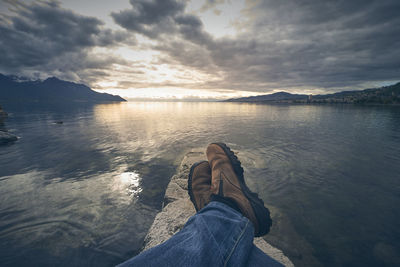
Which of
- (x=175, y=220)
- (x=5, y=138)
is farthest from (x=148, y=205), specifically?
(x=5, y=138)

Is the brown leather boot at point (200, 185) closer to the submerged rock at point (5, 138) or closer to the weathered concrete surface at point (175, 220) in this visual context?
the weathered concrete surface at point (175, 220)

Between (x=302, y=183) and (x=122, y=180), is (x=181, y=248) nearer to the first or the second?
(x=122, y=180)

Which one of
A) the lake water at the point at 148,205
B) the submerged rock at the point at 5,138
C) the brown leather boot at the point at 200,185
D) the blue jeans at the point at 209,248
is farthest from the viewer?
the submerged rock at the point at 5,138

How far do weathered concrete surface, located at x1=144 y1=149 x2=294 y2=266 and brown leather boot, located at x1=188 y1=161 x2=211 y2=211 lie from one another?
0.59 metres

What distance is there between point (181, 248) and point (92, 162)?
9.45 meters

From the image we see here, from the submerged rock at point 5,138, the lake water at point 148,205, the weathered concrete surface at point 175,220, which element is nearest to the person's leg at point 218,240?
the weathered concrete surface at point 175,220

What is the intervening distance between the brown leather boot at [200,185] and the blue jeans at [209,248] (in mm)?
1567

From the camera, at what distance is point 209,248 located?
71.0 inches

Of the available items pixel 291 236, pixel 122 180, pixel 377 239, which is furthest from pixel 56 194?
pixel 377 239

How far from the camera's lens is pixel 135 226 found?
421 cm

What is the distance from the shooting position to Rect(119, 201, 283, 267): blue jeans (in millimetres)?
1652

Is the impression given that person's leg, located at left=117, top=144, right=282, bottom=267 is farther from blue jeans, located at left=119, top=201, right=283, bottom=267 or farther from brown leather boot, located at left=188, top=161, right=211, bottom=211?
brown leather boot, located at left=188, top=161, right=211, bottom=211

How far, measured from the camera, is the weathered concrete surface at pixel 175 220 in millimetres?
3269

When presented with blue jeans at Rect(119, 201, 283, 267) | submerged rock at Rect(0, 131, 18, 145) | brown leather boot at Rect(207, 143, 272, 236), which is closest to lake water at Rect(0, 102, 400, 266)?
brown leather boot at Rect(207, 143, 272, 236)
